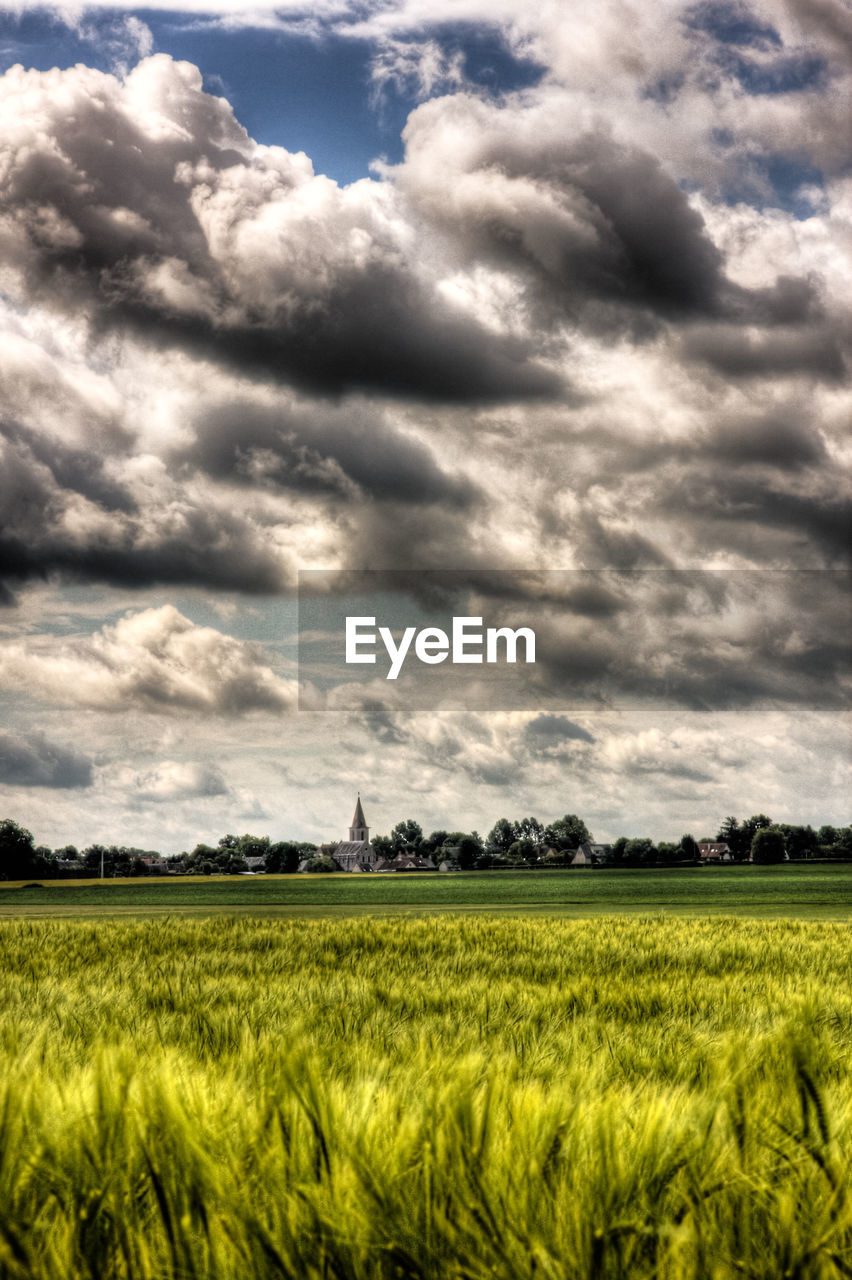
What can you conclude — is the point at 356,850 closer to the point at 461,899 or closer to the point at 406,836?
the point at 406,836

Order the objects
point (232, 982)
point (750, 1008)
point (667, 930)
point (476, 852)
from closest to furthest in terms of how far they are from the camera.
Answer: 1. point (750, 1008)
2. point (232, 982)
3. point (667, 930)
4. point (476, 852)

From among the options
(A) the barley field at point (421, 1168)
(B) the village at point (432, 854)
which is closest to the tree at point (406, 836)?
(B) the village at point (432, 854)

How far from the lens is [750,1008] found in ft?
14.2

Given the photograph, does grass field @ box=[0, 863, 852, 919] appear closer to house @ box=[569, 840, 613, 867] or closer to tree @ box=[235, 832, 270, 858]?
house @ box=[569, 840, 613, 867]

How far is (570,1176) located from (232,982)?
3.82 metres

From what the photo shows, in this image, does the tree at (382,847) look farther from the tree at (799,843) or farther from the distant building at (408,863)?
the tree at (799,843)

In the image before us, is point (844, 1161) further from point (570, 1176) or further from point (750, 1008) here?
point (750, 1008)

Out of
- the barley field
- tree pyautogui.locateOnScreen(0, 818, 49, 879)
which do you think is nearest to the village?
tree pyautogui.locateOnScreen(0, 818, 49, 879)

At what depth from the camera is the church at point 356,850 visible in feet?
541

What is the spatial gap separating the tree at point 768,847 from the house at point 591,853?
22.1m

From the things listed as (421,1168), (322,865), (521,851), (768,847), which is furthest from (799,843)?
(421,1168)

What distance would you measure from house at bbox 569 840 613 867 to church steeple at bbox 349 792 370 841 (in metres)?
49.9

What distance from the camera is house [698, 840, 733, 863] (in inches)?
5600

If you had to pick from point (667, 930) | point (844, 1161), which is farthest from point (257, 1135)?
point (667, 930)
